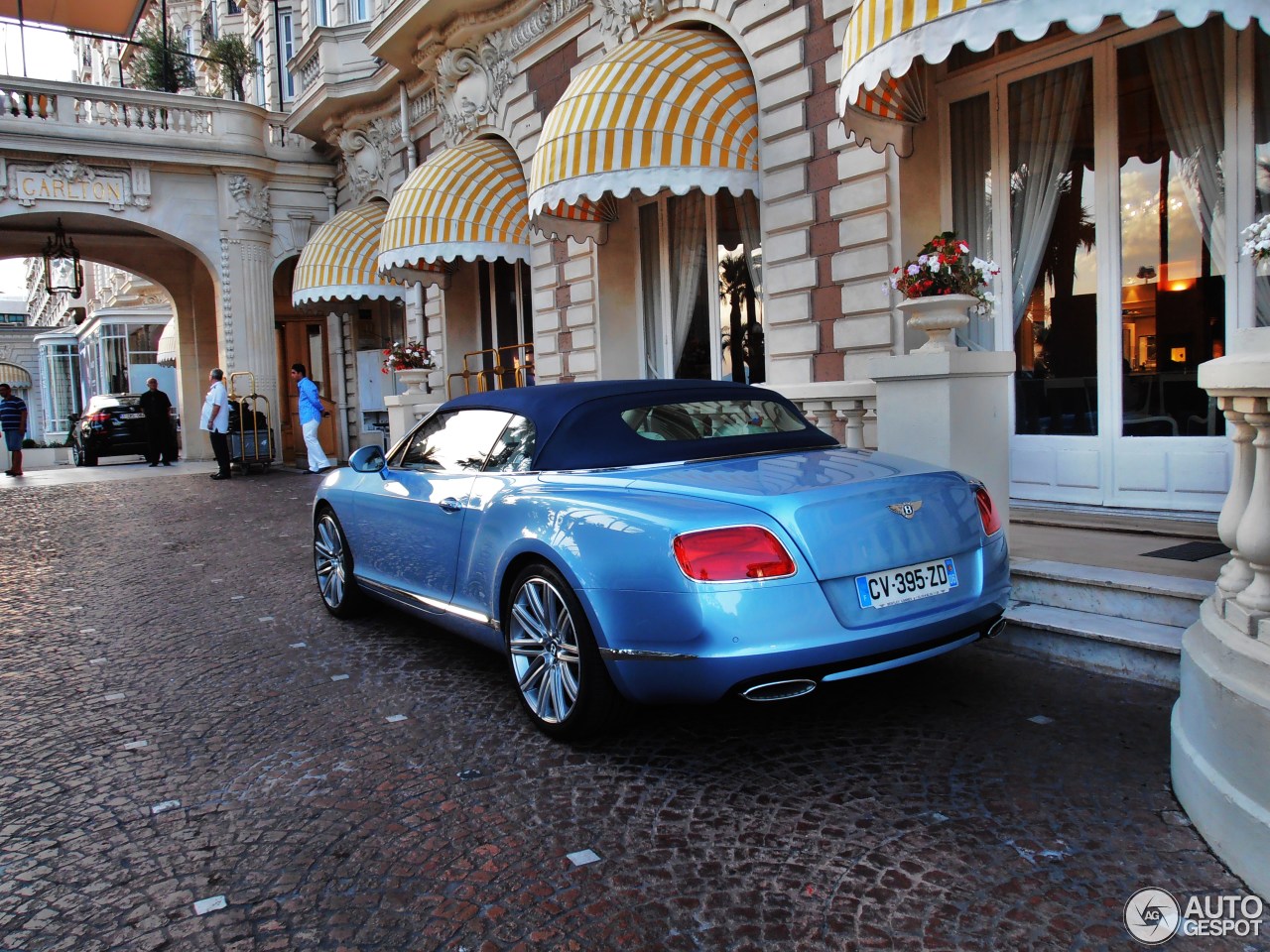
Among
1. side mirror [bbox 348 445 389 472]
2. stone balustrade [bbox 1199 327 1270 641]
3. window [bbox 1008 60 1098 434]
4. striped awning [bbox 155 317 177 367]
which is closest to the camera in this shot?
stone balustrade [bbox 1199 327 1270 641]

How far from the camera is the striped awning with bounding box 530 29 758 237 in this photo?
29.0 ft

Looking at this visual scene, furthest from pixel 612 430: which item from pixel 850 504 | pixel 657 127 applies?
pixel 657 127

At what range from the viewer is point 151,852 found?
3.03 meters

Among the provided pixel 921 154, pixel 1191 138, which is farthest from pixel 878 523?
pixel 921 154

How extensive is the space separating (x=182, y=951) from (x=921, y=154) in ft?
24.6

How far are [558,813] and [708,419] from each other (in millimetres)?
2018

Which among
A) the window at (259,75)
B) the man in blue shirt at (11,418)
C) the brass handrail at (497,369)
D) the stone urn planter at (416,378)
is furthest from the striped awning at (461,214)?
the window at (259,75)

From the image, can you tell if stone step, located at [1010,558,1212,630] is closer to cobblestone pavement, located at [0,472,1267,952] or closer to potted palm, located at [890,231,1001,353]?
cobblestone pavement, located at [0,472,1267,952]

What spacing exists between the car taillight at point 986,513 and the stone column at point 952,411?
1522 millimetres

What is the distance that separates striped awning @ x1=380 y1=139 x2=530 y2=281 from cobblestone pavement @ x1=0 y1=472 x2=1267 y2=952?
8.75m

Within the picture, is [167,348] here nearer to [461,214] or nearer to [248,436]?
[248,436]

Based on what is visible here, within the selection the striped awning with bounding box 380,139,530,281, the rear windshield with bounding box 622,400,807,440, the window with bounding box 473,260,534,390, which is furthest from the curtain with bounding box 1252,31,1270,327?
the window with bounding box 473,260,534,390

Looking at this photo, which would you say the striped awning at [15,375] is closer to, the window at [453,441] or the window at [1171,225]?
the window at [453,441]

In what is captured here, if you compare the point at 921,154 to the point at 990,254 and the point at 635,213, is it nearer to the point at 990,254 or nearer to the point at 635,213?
the point at 990,254
